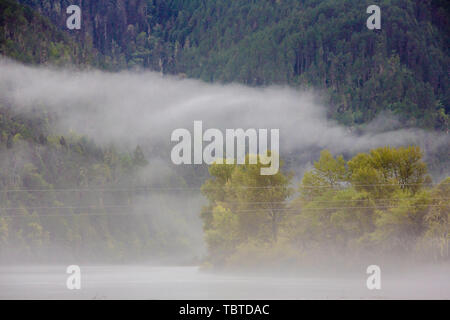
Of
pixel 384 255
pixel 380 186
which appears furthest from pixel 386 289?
pixel 380 186

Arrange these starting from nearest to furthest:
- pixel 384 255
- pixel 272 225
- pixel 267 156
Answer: pixel 384 255 → pixel 272 225 → pixel 267 156

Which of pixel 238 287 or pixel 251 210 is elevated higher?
pixel 251 210

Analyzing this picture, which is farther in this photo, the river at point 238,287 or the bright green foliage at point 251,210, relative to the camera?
the bright green foliage at point 251,210

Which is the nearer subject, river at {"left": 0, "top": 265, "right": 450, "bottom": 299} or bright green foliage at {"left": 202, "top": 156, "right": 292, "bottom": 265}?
river at {"left": 0, "top": 265, "right": 450, "bottom": 299}

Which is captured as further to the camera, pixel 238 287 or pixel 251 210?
pixel 251 210

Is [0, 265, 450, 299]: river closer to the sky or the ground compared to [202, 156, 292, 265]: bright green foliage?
closer to the ground

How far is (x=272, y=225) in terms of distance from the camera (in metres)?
118

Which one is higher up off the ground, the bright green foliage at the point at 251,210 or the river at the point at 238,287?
the bright green foliage at the point at 251,210

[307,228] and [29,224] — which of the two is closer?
[307,228]

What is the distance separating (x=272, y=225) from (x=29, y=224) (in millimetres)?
94125
